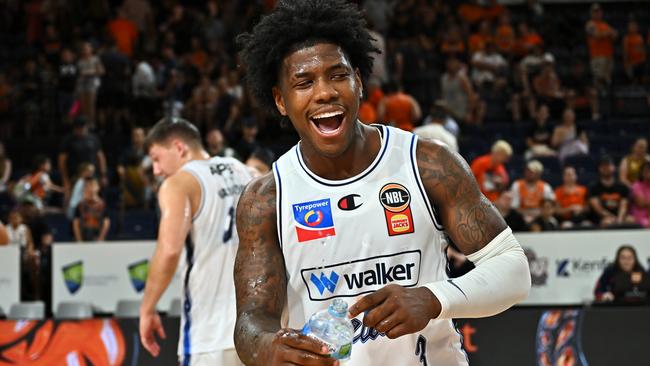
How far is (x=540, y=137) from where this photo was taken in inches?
539

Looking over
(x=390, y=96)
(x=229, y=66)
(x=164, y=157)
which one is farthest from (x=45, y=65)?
(x=164, y=157)

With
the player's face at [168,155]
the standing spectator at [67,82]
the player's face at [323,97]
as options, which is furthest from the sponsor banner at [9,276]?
the player's face at [323,97]

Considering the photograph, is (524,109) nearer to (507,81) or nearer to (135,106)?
(507,81)

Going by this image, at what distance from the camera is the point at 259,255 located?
11.3ft

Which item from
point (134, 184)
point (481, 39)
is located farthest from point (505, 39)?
point (134, 184)

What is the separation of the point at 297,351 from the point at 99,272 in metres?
7.98

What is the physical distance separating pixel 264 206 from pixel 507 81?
12225 mm

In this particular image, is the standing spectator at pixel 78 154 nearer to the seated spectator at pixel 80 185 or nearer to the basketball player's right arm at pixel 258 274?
the seated spectator at pixel 80 185

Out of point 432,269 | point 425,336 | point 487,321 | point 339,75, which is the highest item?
point 339,75

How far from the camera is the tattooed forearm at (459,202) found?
3328mm

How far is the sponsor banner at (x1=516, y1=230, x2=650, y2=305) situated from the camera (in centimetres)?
993

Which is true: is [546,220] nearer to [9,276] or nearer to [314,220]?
[9,276]

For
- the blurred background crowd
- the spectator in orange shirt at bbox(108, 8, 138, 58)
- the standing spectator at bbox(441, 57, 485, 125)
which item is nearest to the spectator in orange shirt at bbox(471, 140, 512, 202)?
the blurred background crowd

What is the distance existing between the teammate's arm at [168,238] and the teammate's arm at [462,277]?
2893 mm
